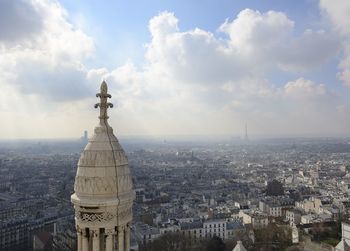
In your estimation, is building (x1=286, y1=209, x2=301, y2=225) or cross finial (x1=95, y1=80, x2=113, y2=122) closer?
cross finial (x1=95, y1=80, x2=113, y2=122)

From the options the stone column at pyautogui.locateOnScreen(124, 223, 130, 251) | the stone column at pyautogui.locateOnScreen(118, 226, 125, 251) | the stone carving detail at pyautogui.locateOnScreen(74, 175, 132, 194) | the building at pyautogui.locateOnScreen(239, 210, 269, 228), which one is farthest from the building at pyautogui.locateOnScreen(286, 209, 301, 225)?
the stone carving detail at pyautogui.locateOnScreen(74, 175, 132, 194)

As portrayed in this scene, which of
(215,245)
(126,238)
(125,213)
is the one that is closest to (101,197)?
(125,213)

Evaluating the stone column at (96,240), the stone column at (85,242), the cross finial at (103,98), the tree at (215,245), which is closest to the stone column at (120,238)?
the stone column at (96,240)

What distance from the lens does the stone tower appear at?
4305 mm

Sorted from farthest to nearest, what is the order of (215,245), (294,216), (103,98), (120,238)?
(294,216) < (215,245) < (103,98) < (120,238)

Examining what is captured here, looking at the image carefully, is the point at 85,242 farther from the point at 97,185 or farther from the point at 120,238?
the point at 97,185

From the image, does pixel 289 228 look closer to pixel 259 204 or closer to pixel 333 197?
pixel 259 204

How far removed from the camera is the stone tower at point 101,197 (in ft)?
14.1

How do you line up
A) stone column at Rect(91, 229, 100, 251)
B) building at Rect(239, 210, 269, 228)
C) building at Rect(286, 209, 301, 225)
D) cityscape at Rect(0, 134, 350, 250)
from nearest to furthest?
stone column at Rect(91, 229, 100, 251)
cityscape at Rect(0, 134, 350, 250)
building at Rect(239, 210, 269, 228)
building at Rect(286, 209, 301, 225)

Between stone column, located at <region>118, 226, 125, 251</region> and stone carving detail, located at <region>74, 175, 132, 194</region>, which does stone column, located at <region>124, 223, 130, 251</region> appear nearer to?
stone column, located at <region>118, 226, 125, 251</region>

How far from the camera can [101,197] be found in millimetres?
4328

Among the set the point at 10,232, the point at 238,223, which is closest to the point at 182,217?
the point at 238,223

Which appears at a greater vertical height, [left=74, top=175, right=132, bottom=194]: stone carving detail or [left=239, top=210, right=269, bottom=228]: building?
[left=74, top=175, right=132, bottom=194]: stone carving detail

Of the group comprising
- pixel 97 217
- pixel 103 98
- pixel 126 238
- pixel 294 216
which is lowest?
pixel 294 216
